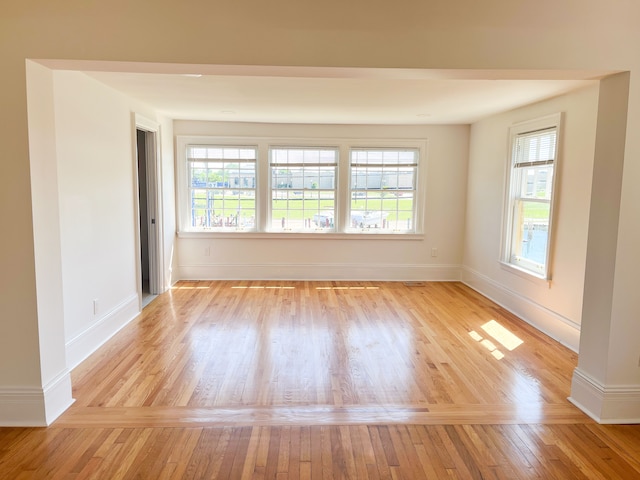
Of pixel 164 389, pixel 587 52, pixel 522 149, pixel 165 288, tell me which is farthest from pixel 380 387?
pixel 165 288

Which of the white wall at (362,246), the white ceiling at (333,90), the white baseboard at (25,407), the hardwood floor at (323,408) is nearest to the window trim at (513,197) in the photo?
the white ceiling at (333,90)

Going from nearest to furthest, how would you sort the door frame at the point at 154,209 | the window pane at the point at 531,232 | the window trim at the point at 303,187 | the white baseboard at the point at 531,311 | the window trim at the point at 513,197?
the white baseboard at the point at 531,311 → the window trim at the point at 513,197 → the window pane at the point at 531,232 → the door frame at the point at 154,209 → the window trim at the point at 303,187

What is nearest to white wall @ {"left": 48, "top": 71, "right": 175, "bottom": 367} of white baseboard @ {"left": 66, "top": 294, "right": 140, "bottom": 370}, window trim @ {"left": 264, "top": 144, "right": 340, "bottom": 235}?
white baseboard @ {"left": 66, "top": 294, "right": 140, "bottom": 370}

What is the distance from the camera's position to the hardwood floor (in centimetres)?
209

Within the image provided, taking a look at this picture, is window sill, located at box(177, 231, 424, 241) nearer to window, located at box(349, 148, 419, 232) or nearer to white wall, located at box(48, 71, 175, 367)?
window, located at box(349, 148, 419, 232)

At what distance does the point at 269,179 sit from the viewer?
6141 millimetres

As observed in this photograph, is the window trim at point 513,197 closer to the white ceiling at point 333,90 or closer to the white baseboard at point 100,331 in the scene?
the white ceiling at point 333,90

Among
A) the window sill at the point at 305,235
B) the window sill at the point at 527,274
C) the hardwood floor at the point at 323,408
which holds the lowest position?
the hardwood floor at the point at 323,408

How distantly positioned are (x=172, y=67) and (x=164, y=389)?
2145mm

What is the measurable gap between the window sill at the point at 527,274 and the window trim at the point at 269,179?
1622 millimetres

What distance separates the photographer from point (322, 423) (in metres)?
2.44

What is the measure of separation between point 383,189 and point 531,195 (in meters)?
2.29

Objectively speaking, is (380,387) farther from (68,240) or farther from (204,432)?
(68,240)

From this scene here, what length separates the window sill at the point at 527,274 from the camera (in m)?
4.09
